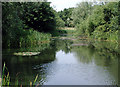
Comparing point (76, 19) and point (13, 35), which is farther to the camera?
point (76, 19)

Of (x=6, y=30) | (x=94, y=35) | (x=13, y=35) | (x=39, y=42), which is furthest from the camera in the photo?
(x=94, y=35)

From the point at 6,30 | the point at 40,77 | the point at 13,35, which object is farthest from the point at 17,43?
the point at 40,77

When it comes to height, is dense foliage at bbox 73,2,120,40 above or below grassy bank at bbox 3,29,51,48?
above

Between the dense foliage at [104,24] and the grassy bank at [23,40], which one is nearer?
the grassy bank at [23,40]

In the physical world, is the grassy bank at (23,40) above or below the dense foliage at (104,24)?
below

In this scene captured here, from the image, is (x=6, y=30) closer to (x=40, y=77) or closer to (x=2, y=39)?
(x=2, y=39)

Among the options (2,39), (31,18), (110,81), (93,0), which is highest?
(93,0)

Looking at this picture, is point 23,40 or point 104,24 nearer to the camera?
point 23,40

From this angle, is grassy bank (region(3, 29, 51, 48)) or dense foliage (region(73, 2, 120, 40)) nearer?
grassy bank (region(3, 29, 51, 48))

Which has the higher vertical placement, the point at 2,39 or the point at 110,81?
the point at 2,39

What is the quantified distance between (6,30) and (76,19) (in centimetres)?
3455

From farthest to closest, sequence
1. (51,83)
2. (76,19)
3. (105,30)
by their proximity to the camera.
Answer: (76,19) < (105,30) < (51,83)

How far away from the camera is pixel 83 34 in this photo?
32.0 metres

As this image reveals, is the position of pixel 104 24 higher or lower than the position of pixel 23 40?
higher
